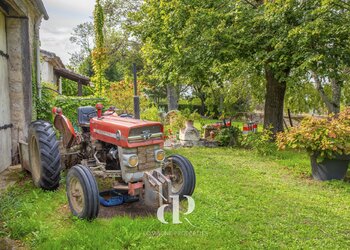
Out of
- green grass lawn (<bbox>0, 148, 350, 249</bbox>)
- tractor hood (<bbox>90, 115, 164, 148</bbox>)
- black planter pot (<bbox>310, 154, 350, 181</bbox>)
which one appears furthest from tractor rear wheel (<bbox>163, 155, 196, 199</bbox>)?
black planter pot (<bbox>310, 154, 350, 181</bbox>)

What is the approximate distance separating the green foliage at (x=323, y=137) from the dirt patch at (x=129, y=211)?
3.22m

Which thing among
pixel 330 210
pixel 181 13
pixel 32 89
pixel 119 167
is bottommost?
pixel 330 210

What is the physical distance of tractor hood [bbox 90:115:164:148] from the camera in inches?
151

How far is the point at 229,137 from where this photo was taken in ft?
32.3

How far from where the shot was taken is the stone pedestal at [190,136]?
984 cm

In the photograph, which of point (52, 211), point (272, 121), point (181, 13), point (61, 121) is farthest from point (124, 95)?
point (52, 211)

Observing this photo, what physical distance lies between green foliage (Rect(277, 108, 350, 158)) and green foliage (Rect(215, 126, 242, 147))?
350 cm

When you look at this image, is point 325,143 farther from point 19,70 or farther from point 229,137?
point 19,70

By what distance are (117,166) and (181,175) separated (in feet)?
2.71

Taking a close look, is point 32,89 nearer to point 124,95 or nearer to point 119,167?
point 119,167

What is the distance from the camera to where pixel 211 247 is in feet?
10.3

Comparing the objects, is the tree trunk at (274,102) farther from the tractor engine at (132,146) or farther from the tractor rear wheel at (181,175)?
the tractor engine at (132,146)

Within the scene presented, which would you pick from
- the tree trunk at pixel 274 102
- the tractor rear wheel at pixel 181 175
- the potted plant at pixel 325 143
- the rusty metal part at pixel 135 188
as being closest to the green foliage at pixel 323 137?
the potted plant at pixel 325 143

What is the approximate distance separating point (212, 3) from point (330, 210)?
6.04 m
